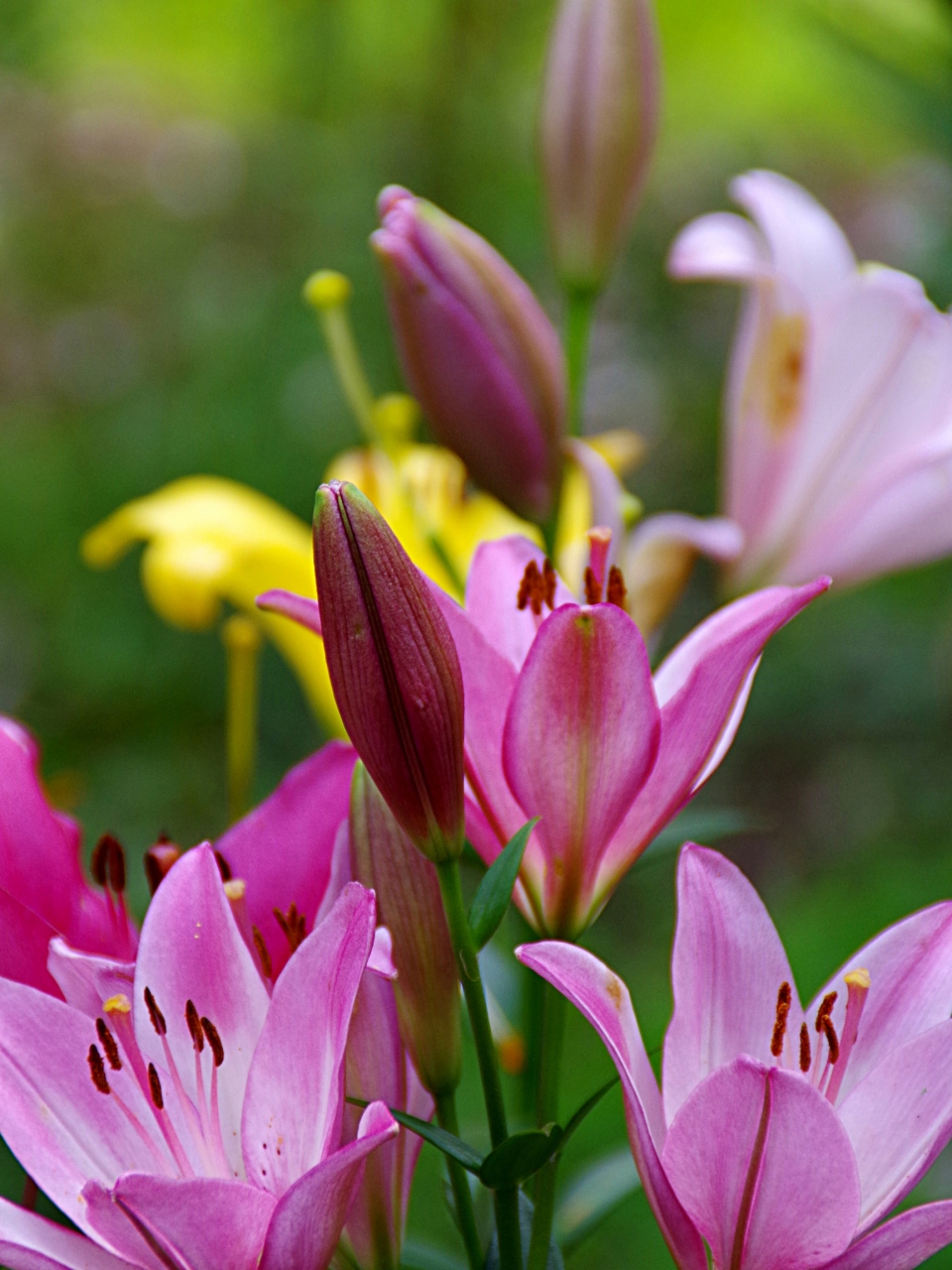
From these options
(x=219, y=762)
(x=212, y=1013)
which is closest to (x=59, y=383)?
(x=219, y=762)

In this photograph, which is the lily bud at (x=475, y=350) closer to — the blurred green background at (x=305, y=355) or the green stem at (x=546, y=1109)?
the green stem at (x=546, y=1109)

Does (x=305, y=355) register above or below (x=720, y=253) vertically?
below

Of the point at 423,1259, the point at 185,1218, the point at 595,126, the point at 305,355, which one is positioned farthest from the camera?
the point at 305,355

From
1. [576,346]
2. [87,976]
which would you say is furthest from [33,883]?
[576,346]

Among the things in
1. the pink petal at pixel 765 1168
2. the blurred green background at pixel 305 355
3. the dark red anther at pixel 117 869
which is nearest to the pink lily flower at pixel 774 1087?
the pink petal at pixel 765 1168

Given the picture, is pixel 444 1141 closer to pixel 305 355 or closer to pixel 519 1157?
pixel 519 1157

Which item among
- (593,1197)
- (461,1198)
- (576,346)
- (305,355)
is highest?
(576,346)

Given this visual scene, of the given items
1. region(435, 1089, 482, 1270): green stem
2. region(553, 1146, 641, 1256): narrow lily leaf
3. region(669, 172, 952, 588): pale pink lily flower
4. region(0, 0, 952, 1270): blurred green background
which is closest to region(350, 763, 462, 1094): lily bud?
region(435, 1089, 482, 1270): green stem
